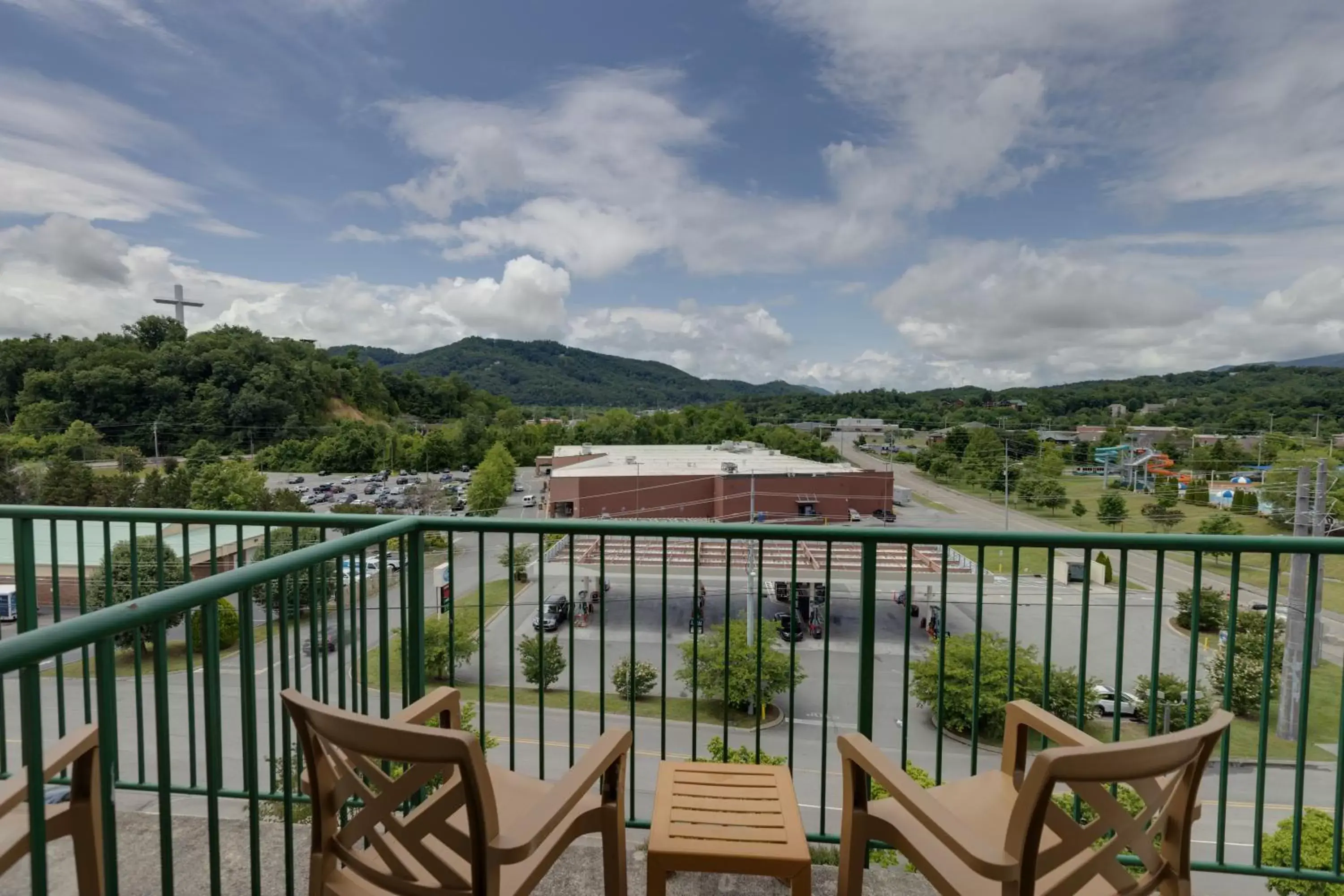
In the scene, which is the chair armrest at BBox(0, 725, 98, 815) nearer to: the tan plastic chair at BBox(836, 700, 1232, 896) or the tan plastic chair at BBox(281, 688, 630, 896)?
the tan plastic chair at BBox(281, 688, 630, 896)

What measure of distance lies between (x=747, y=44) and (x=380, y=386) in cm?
6191

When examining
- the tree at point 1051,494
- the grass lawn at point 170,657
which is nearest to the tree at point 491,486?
the tree at point 1051,494

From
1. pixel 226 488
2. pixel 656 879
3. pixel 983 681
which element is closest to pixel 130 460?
pixel 226 488

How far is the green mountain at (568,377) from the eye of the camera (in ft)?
382

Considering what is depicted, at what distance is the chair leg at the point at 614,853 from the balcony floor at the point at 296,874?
2.08ft

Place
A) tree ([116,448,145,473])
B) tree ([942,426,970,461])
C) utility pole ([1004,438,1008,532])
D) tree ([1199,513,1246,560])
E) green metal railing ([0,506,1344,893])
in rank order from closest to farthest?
green metal railing ([0,506,1344,893]), tree ([1199,513,1246,560]), tree ([116,448,145,473]), utility pole ([1004,438,1008,532]), tree ([942,426,970,461])

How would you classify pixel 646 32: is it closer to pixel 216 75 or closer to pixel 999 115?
pixel 999 115

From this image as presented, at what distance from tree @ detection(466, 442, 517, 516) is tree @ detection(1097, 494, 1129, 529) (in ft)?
142

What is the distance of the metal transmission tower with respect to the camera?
258 feet

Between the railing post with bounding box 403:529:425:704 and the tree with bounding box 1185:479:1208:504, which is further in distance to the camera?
the tree with bounding box 1185:479:1208:504

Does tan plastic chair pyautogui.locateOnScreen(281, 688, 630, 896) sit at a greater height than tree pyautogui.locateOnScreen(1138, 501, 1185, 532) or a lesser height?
greater

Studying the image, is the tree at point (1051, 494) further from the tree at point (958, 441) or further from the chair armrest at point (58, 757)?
the chair armrest at point (58, 757)

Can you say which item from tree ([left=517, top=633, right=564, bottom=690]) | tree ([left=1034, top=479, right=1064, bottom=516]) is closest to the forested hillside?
tree ([left=1034, top=479, right=1064, bottom=516])

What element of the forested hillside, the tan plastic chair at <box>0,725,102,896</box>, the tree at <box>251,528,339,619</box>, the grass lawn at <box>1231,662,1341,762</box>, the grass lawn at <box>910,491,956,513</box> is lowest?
the grass lawn at <box>1231,662,1341,762</box>
